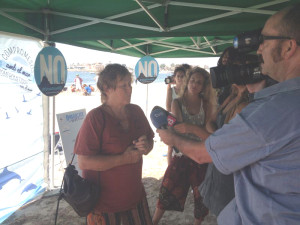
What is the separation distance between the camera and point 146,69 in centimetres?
527

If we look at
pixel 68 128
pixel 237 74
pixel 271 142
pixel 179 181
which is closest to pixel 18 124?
pixel 68 128

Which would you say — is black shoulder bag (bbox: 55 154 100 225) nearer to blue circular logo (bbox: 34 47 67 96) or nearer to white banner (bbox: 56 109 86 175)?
blue circular logo (bbox: 34 47 67 96)

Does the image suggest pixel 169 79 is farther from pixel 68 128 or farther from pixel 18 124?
pixel 18 124

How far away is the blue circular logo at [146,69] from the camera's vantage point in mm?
5164

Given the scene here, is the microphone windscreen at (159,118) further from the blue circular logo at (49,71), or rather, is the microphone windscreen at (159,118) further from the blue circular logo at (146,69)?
the blue circular logo at (146,69)

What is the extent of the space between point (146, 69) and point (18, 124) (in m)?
3.13

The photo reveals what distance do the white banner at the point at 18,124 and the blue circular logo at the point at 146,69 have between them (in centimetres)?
245

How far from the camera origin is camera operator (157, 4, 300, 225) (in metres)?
0.73

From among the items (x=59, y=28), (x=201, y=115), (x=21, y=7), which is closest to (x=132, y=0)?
(x=59, y=28)

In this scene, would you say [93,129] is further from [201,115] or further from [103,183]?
[201,115]

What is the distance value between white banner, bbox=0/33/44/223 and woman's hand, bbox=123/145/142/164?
6.06 ft

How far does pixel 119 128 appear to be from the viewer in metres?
1.58

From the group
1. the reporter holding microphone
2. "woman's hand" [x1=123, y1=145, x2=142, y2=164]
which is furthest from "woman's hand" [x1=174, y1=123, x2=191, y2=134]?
the reporter holding microphone

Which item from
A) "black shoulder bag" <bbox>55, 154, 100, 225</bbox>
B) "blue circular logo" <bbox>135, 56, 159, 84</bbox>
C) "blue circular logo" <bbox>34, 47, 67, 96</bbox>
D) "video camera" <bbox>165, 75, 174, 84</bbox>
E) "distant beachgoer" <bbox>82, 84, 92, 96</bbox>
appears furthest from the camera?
"distant beachgoer" <bbox>82, 84, 92, 96</bbox>
